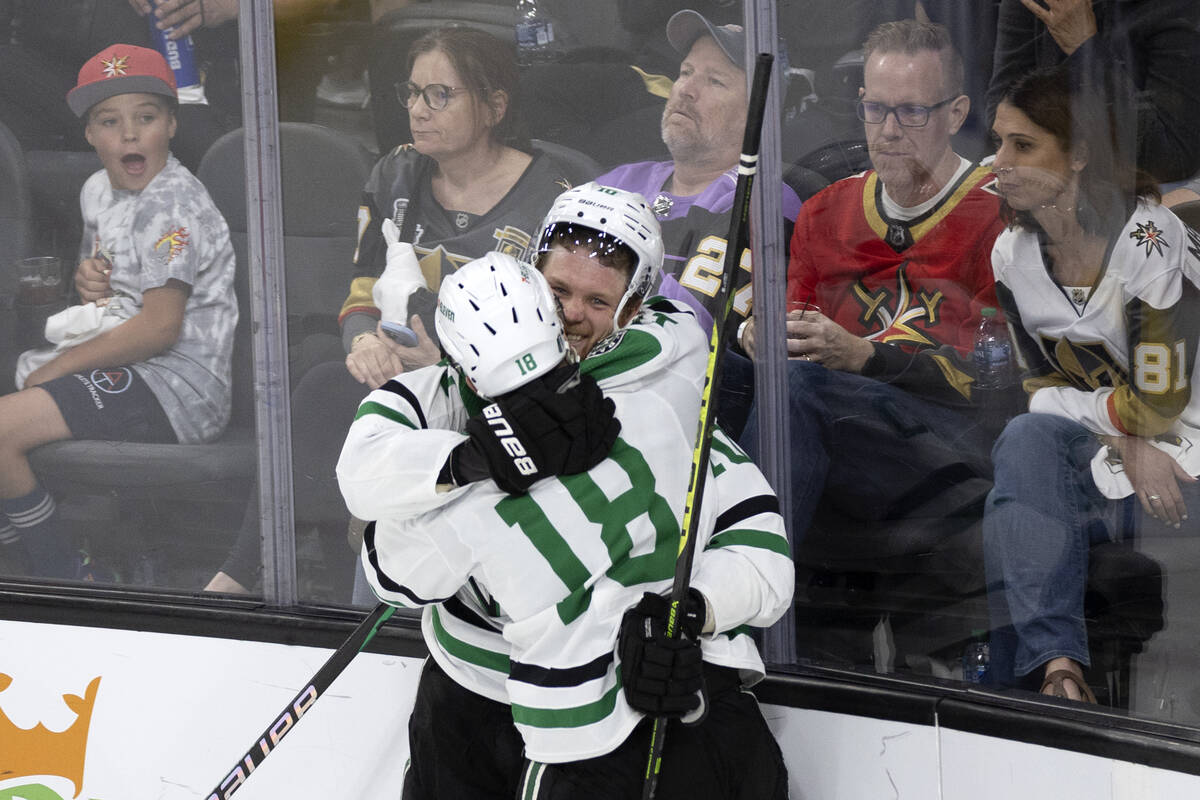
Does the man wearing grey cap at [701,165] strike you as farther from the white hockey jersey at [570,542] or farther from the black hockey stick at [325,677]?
the black hockey stick at [325,677]

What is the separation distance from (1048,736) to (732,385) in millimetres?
753

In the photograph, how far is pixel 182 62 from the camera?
2.51 meters

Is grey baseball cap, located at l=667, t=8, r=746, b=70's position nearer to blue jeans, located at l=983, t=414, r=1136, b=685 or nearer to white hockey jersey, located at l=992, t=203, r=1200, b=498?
white hockey jersey, located at l=992, t=203, r=1200, b=498

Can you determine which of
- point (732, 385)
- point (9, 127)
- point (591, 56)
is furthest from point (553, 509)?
point (9, 127)

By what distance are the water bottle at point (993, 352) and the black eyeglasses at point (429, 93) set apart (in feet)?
3.38

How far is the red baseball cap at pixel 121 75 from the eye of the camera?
2537 mm

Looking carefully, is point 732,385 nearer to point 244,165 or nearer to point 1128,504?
point 1128,504

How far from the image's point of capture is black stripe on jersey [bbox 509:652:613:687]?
1.64 m

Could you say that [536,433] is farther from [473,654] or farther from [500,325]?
[473,654]

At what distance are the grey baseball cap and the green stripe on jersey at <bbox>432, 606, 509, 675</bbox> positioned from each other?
1.04 metres

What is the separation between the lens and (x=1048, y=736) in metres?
1.87

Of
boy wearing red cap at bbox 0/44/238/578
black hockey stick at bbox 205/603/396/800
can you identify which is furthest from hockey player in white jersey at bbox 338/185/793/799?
boy wearing red cap at bbox 0/44/238/578

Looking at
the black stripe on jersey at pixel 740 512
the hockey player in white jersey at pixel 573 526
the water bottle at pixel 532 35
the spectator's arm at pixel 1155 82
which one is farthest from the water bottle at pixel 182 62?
the spectator's arm at pixel 1155 82

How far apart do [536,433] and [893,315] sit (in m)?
0.78
